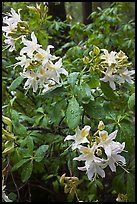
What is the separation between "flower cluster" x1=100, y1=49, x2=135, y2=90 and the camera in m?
1.14

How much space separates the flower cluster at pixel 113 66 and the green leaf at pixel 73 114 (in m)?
0.15

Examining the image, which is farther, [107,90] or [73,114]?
[107,90]

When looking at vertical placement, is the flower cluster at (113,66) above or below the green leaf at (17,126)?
above

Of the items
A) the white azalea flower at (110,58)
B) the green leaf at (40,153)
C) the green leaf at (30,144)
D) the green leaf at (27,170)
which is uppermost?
the white azalea flower at (110,58)

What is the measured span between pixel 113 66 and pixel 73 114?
0.22 metres

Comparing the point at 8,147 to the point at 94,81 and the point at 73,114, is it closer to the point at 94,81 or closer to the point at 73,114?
the point at 73,114

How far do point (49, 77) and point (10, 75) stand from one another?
793 mm

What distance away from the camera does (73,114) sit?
108 centimetres

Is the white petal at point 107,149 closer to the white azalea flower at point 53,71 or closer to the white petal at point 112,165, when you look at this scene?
the white petal at point 112,165

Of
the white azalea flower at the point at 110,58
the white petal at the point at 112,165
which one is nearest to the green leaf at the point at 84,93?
the white azalea flower at the point at 110,58

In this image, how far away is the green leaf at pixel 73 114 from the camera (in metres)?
1.06

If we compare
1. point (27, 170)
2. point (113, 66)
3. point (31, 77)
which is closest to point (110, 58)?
point (113, 66)

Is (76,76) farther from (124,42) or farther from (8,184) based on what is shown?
(124,42)

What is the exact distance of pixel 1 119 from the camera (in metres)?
1.18
